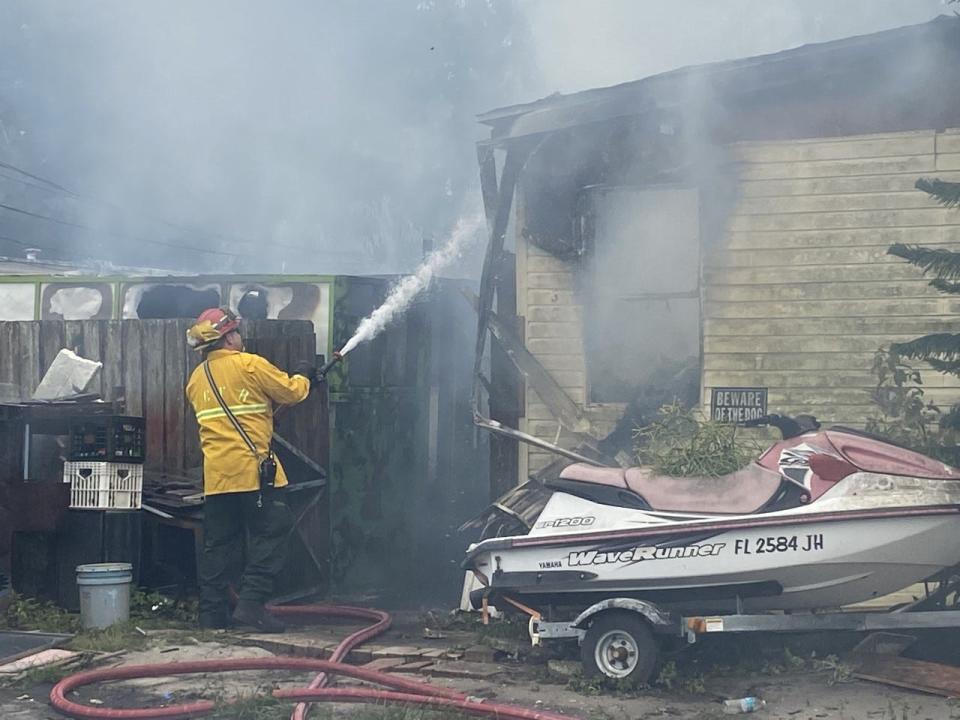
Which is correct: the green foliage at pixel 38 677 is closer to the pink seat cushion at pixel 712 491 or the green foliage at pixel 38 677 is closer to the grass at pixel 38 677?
the grass at pixel 38 677

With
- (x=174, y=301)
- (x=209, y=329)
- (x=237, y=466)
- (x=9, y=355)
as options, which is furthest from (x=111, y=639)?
(x=174, y=301)

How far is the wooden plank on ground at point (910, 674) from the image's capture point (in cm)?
584

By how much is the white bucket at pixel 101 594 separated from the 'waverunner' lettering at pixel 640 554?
3.19 meters

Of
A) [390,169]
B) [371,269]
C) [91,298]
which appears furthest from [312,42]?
[91,298]

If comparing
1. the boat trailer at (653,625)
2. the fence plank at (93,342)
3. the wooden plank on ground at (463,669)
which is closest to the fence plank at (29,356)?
the fence plank at (93,342)

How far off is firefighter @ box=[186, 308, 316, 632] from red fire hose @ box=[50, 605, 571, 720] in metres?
1.18

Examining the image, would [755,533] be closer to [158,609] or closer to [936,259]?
[936,259]

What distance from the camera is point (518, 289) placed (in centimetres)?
898

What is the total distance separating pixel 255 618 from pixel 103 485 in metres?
1.40

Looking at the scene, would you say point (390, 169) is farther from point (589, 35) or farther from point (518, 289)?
point (518, 289)

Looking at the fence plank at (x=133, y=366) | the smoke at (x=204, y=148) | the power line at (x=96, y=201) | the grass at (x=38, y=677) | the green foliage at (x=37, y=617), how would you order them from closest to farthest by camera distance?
the grass at (x=38, y=677), the green foliage at (x=37, y=617), the fence plank at (x=133, y=366), the power line at (x=96, y=201), the smoke at (x=204, y=148)

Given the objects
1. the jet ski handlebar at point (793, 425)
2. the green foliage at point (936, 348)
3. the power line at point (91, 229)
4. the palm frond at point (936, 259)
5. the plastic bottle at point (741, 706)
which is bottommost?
the plastic bottle at point (741, 706)

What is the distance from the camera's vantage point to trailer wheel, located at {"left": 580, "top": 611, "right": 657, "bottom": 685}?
242 inches

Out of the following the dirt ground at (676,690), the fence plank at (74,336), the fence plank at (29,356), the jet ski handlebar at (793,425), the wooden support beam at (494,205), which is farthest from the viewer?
the fence plank at (29,356)
